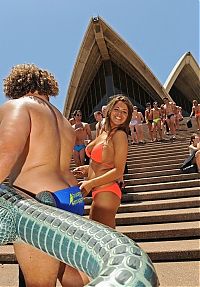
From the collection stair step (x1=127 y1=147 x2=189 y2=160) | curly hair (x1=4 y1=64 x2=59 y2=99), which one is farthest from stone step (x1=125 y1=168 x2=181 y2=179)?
curly hair (x1=4 y1=64 x2=59 y2=99)

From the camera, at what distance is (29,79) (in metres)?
1.94

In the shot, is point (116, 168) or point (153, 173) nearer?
point (116, 168)

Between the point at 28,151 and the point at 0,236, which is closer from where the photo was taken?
the point at 0,236

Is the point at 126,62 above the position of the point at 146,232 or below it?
above

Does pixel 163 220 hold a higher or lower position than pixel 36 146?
lower

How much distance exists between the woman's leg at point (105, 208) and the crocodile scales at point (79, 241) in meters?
1.23

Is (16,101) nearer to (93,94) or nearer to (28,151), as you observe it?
(28,151)

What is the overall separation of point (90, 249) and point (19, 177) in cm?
95

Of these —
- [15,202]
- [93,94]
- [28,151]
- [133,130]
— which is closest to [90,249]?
[15,202]

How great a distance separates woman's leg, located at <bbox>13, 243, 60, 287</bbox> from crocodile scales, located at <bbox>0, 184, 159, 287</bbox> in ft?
1.40

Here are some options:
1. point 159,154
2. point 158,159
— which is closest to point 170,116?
point 159,154

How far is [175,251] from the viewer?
3.60 meters

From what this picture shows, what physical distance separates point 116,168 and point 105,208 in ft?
0.99

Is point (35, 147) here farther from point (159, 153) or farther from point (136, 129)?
point (136, 129)
